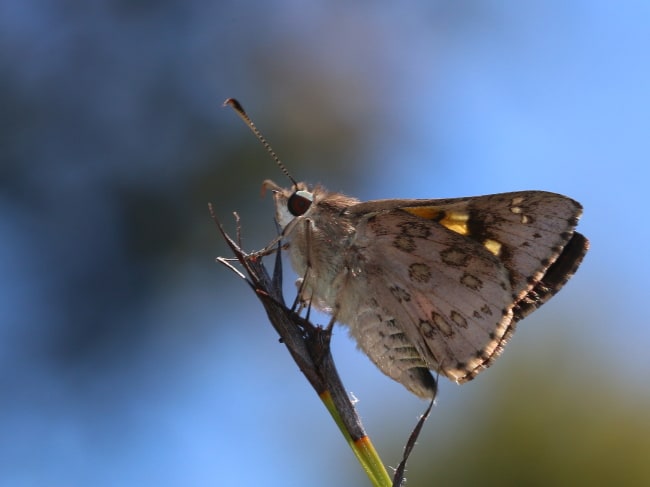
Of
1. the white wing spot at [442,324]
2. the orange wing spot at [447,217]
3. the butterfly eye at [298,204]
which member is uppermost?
the butterfly eye at [298,204]

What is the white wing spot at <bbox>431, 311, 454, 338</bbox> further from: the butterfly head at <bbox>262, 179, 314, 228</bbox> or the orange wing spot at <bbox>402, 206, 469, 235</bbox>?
the butterfly head at <bbox>262, 179, 314, 228</bbox>

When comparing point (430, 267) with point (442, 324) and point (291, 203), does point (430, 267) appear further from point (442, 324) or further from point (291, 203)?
point (291, 203)

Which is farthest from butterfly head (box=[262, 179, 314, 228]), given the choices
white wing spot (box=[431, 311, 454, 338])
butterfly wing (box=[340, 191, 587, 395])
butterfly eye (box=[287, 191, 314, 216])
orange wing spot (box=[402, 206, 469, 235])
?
white wing spot (box=[431, 311, 454, 338])

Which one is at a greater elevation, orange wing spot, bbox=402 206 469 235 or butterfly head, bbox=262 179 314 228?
butterfly head, bbox=262 179 314 228

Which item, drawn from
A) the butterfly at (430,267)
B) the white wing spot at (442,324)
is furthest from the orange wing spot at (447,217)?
the white wing spot at (442,324)

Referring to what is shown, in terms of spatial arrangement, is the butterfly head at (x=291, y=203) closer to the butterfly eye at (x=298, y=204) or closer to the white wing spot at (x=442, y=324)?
the butterfly eye at (x=298, y=204)

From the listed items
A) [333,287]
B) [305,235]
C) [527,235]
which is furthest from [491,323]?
[305,235]

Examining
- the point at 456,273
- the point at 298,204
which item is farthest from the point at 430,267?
the point at 298,204

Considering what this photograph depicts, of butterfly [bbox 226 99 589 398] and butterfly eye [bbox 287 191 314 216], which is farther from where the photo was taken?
butterfly eye [bbox 287 191 314 216]

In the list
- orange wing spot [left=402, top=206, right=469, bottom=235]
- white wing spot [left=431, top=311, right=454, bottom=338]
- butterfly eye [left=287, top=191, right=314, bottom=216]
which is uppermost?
butterfly eye [left=287, top=191, right=314, bottom=216]

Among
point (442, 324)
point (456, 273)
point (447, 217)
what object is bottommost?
point (442, 324)
